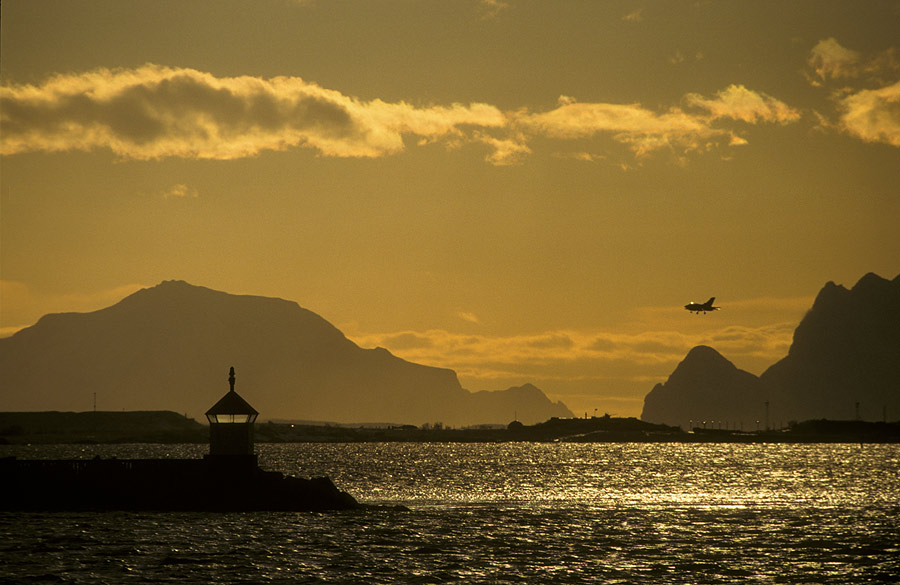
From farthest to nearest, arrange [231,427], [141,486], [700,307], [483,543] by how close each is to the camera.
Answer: [700,307] → [141,486] → [231,427] → [483,543]

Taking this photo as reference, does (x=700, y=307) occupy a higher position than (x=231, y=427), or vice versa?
(x=700, y=307)

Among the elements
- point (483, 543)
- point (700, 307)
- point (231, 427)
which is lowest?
point (483, 543)

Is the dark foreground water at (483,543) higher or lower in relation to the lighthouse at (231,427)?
lower

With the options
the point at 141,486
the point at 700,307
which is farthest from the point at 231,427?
the point at 700,307

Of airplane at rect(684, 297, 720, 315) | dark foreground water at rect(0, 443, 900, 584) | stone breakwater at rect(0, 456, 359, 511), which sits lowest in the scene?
dark foreground water at rect(0, 443, 900, 584)

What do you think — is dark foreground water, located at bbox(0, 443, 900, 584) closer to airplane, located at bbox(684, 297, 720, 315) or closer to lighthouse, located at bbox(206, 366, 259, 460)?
lighthouse, located at bbox(206, 366, 259, 460)

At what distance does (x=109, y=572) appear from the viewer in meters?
52.9

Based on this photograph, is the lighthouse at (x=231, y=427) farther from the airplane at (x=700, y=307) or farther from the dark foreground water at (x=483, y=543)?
the airplane at (x=700, y=307)

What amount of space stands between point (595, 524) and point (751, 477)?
278 feet

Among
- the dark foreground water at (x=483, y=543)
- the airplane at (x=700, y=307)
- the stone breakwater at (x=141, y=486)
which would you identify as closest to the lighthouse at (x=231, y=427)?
the stone breakwater at (x=141, y=486)

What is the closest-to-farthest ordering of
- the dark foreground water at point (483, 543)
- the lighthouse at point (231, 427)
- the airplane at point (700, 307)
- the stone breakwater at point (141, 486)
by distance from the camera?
the dark foreground water at point (483, 543) < the lighthouse at point (231, 427) < the stone breakwater at point (141, 486) < the airplane at point (700, 307)

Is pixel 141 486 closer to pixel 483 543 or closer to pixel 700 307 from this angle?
pixel 483 543

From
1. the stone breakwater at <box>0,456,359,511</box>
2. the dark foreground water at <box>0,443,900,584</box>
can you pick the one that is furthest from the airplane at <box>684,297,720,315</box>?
the stone breakwater at <box>0,456,359,511</box>

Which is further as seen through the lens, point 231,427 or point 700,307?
point 700,307
